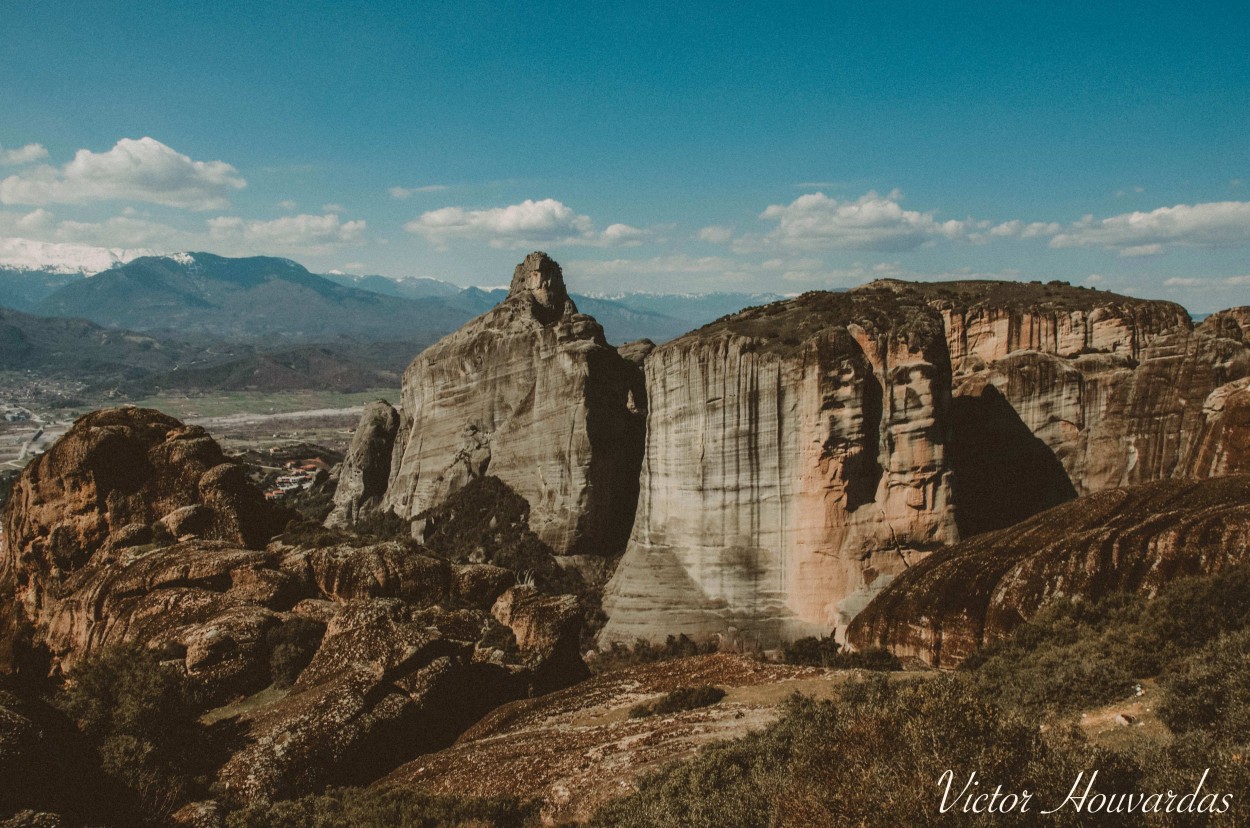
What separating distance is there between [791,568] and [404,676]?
72.7ft

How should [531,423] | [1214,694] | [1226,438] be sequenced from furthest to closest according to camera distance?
[531,423] < [1226,438] < [1214,694]

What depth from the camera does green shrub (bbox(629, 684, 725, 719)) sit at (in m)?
14.5

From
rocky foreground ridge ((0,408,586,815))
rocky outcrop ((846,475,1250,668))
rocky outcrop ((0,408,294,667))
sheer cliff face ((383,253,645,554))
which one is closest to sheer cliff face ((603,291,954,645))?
sheer cliff face ((383,253,645,554))

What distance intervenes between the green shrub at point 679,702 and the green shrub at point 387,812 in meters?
3.59

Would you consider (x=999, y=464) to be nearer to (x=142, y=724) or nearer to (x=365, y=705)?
(x=365, y=705)

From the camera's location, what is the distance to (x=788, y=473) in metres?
34.3

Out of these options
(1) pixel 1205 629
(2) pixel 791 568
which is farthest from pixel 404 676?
(2) pixel 791 568

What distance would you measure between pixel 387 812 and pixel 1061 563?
41.4 ft

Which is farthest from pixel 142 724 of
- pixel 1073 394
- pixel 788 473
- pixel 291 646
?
pixel 1073 394

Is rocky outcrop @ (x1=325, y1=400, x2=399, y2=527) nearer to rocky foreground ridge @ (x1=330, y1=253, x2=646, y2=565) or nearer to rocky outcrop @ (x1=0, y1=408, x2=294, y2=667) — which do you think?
rocky foreground ridge @ (x1=330, y1=253, x2=646, y2=565)

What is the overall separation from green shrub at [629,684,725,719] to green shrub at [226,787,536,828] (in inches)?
141

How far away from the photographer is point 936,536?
32.1 meters

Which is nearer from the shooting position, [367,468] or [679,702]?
[679,702]

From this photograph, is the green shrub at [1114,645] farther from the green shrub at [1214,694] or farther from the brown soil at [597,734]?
the brown soil at [597,734]
